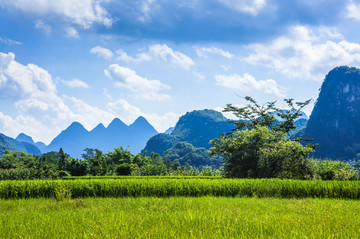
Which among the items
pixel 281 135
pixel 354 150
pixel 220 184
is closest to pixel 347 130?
pixel 354 150

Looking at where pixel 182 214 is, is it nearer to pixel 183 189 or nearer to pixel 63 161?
pixel 183 189

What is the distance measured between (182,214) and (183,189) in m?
4.96

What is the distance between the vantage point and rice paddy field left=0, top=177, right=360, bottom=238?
465 centimetres

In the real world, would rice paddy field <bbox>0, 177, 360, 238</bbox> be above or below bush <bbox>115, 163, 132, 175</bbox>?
above

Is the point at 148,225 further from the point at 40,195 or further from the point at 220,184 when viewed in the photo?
the point at 40,195

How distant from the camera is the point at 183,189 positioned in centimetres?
1097

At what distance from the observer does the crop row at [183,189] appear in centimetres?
1071

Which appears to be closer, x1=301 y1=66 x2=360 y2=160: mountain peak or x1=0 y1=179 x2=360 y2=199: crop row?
x1=0 y1=179 x2=360 y2=199: crop row

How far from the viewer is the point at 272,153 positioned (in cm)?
1678

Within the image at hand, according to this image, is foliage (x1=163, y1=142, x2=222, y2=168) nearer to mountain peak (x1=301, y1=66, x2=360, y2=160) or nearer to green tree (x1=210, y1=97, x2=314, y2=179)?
mountain peak (x1=301, y1=66, x2=360, y2=160)

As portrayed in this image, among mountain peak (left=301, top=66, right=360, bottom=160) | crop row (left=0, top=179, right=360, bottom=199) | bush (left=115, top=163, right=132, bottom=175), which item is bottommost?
bush (left=115, top=163, right=132, bottom=175)

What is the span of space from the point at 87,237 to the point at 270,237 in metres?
3.12

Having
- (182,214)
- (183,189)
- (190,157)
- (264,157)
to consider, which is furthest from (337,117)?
(182,214)

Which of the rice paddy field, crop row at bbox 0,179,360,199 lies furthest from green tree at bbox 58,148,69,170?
the rice paddy field
